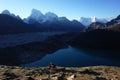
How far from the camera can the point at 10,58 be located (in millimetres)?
118125

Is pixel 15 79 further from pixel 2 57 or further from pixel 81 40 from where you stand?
pixel 81 40

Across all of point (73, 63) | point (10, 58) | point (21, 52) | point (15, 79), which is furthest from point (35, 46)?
point (15, 79)

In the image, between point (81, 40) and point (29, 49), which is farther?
point (81, 40)

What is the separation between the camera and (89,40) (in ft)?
630

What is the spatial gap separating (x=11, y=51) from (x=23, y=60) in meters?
22.4

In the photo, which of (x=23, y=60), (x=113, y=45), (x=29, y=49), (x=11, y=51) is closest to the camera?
(x=23, y=60)

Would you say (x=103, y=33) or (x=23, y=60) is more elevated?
(x=103, y=33)

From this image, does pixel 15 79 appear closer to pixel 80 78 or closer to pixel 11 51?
pixel 80 78

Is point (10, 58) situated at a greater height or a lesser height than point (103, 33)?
lesser

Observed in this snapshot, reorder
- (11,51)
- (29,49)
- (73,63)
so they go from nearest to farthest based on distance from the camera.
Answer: (73,63), (11,51), (29,49)

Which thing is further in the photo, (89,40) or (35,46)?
(89,40)

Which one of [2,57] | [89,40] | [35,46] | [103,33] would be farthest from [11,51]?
[103,33]

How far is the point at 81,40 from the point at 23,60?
314 feet

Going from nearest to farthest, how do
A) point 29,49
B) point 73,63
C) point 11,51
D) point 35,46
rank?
point 73,63 → point 11,51 → point 29,49 → point 35,46
